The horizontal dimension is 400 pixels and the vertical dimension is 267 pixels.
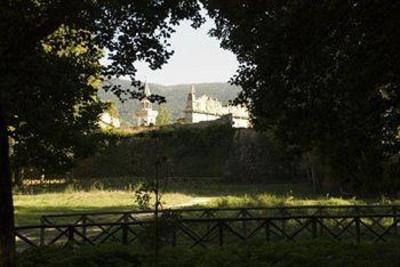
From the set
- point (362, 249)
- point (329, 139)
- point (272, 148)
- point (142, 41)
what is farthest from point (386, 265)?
point (272, 148)

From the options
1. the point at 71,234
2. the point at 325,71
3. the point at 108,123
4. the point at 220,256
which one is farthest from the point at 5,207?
the point at 108,123

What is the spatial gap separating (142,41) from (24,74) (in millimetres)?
2595

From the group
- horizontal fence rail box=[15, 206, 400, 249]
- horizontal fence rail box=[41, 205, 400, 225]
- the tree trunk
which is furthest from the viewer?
horizontal fence rail box=[41, 205, 400, 225]

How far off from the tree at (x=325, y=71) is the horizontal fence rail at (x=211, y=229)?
227cm

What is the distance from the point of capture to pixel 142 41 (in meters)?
9.78

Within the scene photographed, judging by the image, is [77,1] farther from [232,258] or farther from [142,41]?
[232,258]

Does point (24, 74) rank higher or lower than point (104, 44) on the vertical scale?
lower

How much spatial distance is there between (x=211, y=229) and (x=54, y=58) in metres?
5.07

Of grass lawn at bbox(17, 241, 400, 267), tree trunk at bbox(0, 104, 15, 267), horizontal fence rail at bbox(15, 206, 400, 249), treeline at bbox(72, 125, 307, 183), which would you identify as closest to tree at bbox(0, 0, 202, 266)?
tree trunk at bbox(0, 104, 15, 267)

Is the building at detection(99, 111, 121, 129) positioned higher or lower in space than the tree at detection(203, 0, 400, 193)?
higher

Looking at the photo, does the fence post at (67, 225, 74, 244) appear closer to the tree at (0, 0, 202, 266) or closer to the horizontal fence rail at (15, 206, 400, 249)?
the horizontal fence rail at (15, 206, 400, 249)

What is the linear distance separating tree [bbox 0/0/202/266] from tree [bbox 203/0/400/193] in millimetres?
1454

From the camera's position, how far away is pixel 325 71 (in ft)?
29.7

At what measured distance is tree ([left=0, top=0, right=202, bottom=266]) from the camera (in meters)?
8.09
